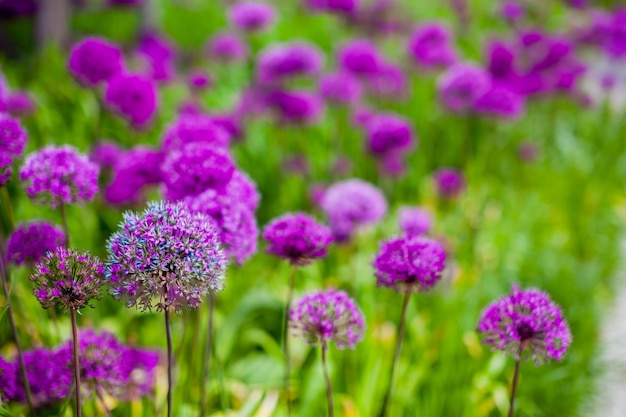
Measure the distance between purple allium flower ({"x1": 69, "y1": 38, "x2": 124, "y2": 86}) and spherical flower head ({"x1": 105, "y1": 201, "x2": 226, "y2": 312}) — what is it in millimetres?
1726

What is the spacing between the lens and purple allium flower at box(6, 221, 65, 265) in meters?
1.40

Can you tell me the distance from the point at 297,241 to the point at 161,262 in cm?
48

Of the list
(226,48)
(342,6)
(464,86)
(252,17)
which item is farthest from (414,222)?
(226,48)

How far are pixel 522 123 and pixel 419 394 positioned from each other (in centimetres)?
352

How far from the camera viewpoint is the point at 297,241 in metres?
1.41

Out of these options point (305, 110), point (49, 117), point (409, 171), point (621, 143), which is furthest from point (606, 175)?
point (49, 117)

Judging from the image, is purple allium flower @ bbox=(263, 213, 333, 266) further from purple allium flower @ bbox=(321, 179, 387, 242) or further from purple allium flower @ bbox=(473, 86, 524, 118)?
purple allium flower @ bbox=(473, 86, 524, 118)

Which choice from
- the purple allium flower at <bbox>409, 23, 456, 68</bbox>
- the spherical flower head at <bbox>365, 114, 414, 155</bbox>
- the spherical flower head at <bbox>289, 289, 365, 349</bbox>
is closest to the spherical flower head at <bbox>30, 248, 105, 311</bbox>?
the spherical flower head at <bbox>289, 289, 365, 349</bbox>

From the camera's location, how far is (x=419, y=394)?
7.58 ft

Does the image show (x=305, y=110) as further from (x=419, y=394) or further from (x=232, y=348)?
(x=419, y=394)

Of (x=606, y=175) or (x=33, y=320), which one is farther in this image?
(x=606, y=175)

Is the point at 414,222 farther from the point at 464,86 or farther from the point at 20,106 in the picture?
the point at 20,106

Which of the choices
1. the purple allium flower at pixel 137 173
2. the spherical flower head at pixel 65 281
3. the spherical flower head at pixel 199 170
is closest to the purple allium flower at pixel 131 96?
the purple allium flower at pixel 137 173

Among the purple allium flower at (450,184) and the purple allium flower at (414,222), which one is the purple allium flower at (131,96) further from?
the purple allium flower at (450,184)
